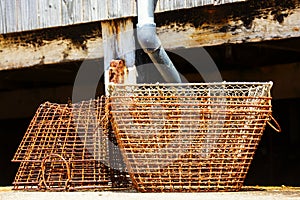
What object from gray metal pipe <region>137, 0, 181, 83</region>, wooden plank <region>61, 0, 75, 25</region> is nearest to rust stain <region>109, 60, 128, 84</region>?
gray metal pipe <region>137, 0, 181, 83</region>

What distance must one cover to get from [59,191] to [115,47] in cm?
135

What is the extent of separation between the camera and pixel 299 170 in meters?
9.64

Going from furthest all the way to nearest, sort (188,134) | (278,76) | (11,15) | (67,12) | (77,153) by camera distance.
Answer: (278,76), (11,15), (67,12), (77,153), (188,134)

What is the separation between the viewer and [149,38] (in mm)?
5277

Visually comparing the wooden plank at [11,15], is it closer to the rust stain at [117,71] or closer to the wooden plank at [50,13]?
the wooden plank at [50,13]

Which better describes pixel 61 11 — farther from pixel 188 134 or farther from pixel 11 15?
pixel 188 134

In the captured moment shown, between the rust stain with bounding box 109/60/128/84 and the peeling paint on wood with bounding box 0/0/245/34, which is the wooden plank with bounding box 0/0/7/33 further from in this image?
the rust stain with bounding box 109/60/128/84

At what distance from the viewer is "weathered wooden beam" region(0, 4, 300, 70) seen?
17.3 feet

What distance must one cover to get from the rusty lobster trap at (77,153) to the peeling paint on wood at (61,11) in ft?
2.83

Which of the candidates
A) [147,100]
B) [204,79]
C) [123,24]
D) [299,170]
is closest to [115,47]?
[123,24]

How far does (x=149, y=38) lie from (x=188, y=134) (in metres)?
1.10

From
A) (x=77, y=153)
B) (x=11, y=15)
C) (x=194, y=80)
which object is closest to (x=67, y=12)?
(x=11, y=15)

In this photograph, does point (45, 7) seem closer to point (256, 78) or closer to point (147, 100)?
point (147, 100)

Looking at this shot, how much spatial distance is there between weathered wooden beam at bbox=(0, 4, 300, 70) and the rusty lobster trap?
79 cm
